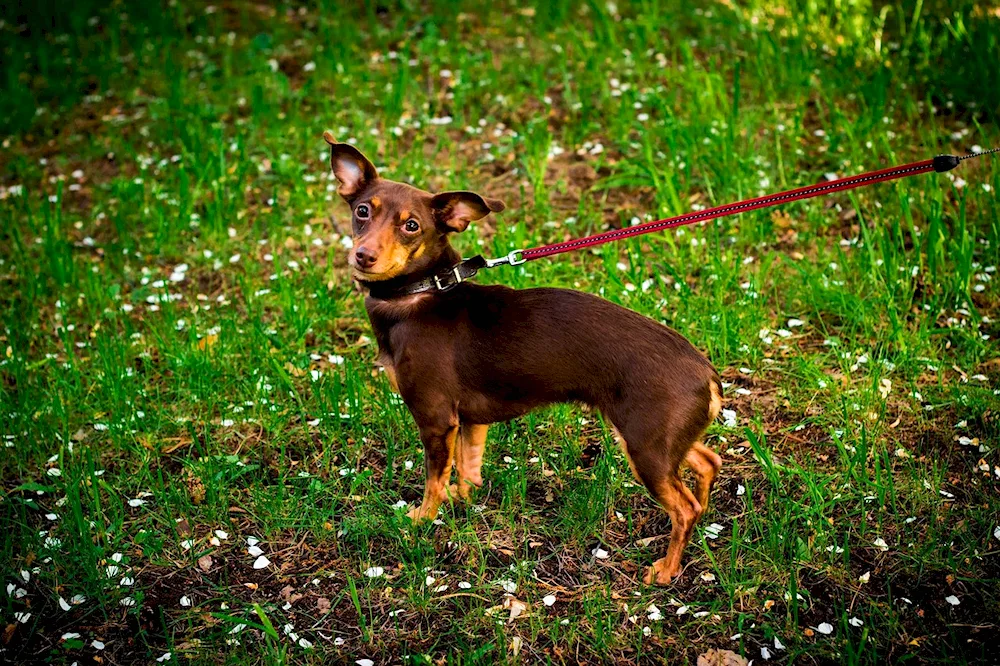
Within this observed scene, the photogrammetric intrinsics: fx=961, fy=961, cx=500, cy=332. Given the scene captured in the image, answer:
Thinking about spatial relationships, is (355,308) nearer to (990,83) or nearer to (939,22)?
(990,83)

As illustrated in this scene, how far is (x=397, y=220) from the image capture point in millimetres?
3789

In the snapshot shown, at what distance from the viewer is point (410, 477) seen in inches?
175

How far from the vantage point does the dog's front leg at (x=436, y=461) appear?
3.91m

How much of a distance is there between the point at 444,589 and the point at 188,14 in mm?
6752

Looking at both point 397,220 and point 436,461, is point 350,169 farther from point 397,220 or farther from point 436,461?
point 436,461

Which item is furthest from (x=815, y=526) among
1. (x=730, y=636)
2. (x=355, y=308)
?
(x=355, y=308)

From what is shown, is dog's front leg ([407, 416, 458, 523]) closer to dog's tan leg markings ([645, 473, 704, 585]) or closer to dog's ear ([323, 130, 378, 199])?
dog's tan leg markings ([645, 473, 704, 585])

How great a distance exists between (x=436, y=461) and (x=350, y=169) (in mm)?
1268

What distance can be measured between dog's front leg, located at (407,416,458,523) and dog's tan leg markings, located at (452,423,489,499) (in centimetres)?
15

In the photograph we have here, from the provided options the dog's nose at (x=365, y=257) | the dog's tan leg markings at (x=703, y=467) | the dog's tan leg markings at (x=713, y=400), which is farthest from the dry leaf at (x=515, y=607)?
the dog's nose at (x=365, y=257)

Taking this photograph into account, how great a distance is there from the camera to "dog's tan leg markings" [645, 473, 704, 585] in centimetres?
367

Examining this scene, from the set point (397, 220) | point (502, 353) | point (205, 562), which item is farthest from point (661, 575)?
point (205, 562)

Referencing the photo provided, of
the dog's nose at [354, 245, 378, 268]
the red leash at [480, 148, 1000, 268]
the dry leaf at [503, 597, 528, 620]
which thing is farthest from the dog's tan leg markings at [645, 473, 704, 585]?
the dog's nose at [354, 245, 378, 268]

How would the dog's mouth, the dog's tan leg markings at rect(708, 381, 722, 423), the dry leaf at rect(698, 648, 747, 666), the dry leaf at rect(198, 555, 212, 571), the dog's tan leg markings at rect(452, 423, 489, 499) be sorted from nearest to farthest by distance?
the dry leaf at rect(698, 648, 747, 666) < the dog's tan leg markings at rect(708, 381, 722, 423) < the dog's mouth < the dry leaf at rect(198, 555, 212, 571) < the dog's tan leg markings at rect(452, 423, 489, 499)
